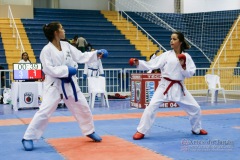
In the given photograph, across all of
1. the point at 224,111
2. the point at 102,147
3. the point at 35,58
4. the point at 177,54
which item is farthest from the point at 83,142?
the point at 35,58

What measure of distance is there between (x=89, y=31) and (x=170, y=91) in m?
12.6

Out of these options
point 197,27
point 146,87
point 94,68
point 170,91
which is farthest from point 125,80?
point 197,27

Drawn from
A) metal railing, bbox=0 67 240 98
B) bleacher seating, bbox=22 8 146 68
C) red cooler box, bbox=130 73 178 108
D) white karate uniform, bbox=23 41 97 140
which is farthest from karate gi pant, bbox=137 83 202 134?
bleacher seating, bbox=22 8 146 68

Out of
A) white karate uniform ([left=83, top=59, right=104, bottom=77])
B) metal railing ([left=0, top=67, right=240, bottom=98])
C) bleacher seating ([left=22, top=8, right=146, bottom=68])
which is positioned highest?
bleacher seating ([left=22, top=8, right=146, bottom=68])

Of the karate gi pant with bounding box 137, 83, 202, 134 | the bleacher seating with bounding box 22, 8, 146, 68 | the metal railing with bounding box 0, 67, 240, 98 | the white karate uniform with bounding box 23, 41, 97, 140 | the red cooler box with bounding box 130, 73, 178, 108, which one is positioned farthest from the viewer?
the bleacher seating with bounding box 22, 8, 146, 68

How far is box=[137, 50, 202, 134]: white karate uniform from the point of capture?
504cm

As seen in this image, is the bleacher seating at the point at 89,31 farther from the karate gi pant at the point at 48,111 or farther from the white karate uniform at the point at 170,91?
the karate gi pant at the point at 48,111

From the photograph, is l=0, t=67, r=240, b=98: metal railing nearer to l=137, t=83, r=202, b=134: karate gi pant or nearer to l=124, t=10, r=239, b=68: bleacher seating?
l=124, t=10, r=239, b=68: bleacher seating

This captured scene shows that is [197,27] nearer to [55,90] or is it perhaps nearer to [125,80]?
[125,80]

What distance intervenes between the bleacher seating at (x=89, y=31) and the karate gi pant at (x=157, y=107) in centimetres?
976

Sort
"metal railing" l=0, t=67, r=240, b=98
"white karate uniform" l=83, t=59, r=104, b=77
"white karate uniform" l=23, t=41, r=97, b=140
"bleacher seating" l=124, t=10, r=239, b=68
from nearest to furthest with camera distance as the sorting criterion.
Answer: "white karate uniform" l=23, t=41, r=97, b=140 < "white karate uniform" l=83, t=59, r=104, b=77 < "metal railing" l=0, t=67, r=240, b=98 < "bleacher seating" l=124, t=10, r=239, b=68

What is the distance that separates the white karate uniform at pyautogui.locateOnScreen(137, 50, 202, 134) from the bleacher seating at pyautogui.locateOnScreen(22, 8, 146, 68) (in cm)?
972

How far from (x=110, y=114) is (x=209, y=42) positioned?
10755mm

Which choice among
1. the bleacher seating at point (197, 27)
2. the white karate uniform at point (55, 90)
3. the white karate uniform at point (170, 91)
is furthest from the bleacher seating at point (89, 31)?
the white karate uniform at point (55, 90)
